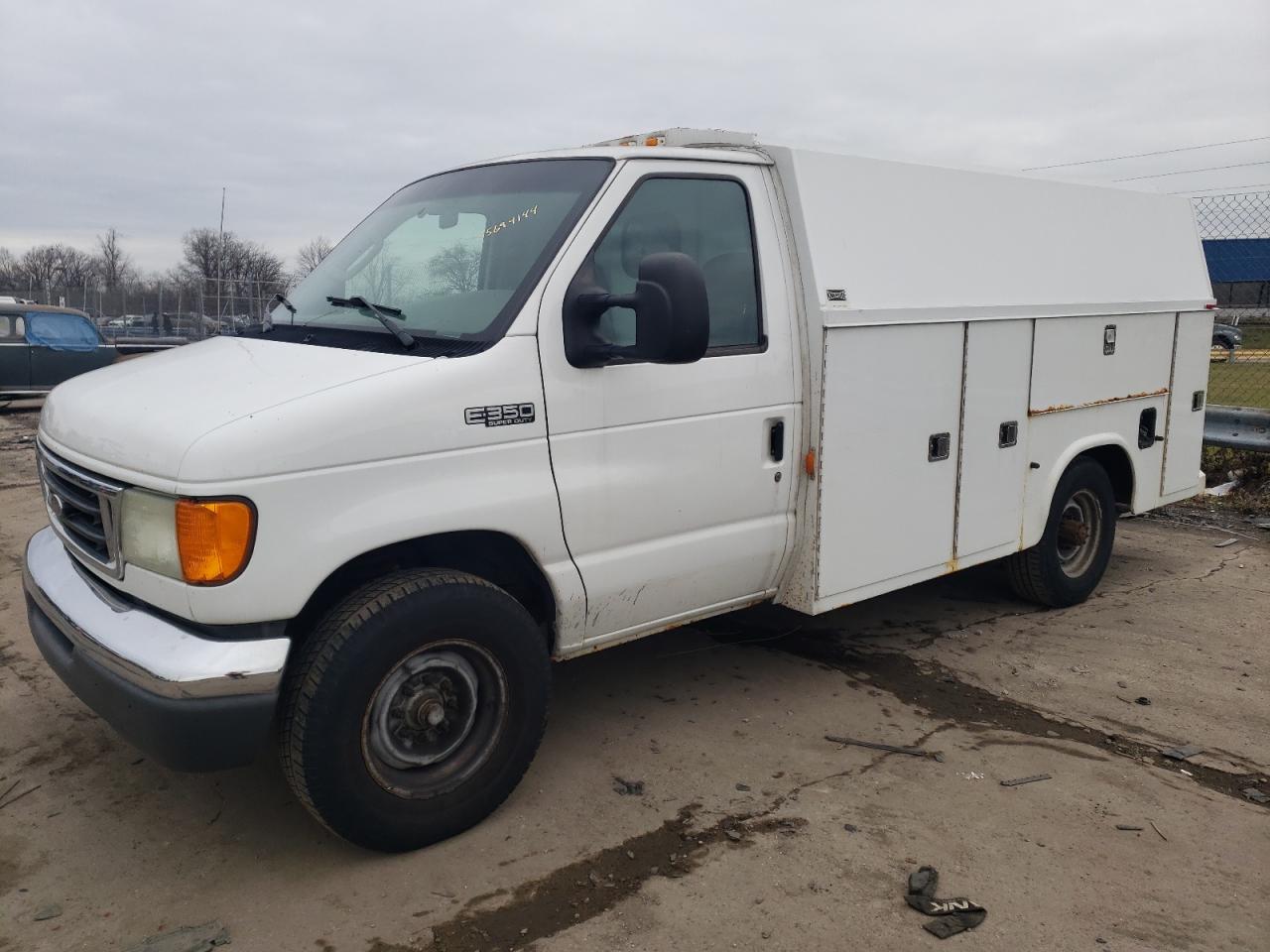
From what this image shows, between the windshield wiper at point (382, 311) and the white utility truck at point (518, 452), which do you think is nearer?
the white utility truck at point (518, 452)

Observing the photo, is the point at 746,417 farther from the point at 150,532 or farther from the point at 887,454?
the point at 150,532

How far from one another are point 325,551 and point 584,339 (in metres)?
1.11

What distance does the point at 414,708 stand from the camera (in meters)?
3.29

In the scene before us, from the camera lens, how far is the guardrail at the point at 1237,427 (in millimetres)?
8039

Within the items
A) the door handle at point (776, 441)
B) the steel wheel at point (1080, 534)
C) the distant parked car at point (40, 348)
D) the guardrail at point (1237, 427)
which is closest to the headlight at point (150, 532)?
the door handle at point (776, 441)

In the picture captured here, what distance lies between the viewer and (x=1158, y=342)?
6000 millimetres

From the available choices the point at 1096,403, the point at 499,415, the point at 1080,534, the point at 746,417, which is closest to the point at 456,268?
the point at 499,415

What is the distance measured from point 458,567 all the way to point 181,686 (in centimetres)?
98

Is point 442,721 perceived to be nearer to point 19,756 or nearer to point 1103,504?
point 19,756

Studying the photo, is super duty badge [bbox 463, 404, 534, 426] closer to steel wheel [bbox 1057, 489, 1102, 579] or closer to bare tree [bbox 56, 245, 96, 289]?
steel wheel [bbox 1057, 489, 1102, 579]

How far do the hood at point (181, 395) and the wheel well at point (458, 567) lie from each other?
1.80 feet

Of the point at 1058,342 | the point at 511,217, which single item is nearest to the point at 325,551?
the point at 511,217

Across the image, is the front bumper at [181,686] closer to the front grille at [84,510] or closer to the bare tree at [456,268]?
the front grille at [84,510]

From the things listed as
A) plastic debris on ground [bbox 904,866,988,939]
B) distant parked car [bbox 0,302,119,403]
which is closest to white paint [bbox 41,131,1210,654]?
plastic debris on ground [bbox 904,866,988,939]
